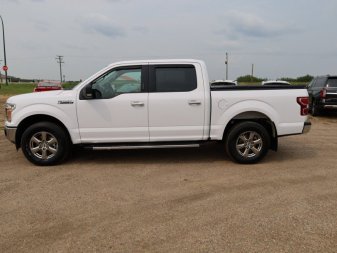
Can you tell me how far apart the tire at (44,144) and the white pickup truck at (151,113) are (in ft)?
0.05

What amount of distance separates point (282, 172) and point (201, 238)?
2786 millimetres

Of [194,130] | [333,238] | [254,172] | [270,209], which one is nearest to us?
[333,238]

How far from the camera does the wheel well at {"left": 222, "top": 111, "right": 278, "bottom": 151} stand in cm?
613

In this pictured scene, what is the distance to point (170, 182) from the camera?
17.0 ft

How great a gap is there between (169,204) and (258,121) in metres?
2.80

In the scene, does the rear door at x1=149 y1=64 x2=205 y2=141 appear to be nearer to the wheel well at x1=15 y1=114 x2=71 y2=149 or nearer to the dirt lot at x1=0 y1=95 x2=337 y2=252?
the dirt lot at x1=0 y1=95 x2=337 y2=252

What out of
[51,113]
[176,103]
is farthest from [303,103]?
[51,113]

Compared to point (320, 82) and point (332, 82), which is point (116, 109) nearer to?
point (332, 82)

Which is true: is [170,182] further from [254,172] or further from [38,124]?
[38,124]

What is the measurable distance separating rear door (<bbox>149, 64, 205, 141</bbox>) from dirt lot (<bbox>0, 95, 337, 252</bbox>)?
1.99 feet

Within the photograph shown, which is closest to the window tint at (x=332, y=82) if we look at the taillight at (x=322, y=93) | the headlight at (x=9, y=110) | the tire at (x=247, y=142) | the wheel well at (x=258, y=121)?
the taillight at (x=322, y=93)

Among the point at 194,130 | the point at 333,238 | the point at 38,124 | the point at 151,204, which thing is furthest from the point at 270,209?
the point at 38,124

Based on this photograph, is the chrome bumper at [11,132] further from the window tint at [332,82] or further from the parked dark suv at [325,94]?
the window tint at [332,82]

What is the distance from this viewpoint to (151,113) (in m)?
5.92
